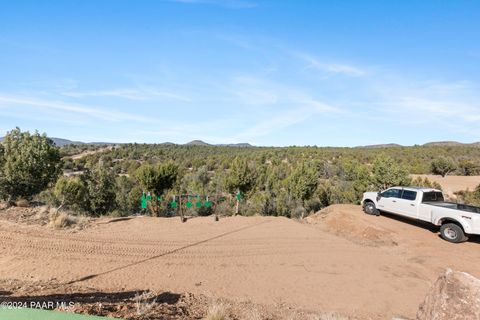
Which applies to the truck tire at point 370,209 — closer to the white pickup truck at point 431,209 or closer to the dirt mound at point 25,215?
Result: the white pickup truck at point 431,209

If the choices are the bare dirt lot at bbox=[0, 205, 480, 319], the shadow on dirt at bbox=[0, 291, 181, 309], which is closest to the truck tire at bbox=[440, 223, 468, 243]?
the bare dirt lot at bbox=[0, 205, 480, 319]

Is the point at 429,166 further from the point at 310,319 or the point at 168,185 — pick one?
the point at 310,319

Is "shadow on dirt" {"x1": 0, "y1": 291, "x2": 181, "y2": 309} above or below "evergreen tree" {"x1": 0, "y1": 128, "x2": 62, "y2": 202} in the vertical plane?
below

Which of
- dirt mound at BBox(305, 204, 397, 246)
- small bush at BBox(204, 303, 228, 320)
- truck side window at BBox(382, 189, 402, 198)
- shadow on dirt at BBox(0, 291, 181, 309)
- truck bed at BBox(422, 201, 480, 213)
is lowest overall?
shadow on dirt at BBox(0, 291, 181, 309)

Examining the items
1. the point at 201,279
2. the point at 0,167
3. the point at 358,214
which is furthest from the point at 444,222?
the point at 0,167

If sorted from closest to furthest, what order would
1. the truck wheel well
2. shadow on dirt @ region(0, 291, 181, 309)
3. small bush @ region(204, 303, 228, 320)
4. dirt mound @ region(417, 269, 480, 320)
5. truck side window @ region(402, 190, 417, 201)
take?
dirt mound @ region(417, 269, 480, 320) → small bush @ region(204, 303, 228, 320) → shadow on dirt @ region(0, 291, 181, 309) → the truck wheel well → truck side window @ region(402, 190, 417, 201)

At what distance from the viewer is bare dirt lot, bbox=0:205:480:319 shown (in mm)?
9359

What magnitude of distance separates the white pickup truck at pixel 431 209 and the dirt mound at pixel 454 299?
9.42 m

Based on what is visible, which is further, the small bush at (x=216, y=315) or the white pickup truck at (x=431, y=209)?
the white pickup truck at (x=431, y=209)

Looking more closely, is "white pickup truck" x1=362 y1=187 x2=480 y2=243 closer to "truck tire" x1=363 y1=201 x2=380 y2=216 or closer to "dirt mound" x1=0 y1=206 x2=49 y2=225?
"truck tire" x1=363 y1=201 x2=380 y2=216

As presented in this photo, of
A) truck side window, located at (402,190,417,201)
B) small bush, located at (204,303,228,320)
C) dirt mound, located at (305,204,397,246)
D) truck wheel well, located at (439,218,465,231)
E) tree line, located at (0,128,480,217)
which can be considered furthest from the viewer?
tree line, located at (0,128,480,217)

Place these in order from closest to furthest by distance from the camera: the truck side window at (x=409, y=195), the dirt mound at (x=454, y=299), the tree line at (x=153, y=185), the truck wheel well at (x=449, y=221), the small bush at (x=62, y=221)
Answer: the dirt mound at (x=454, y=299) → the truck wheel well at (x=449, y=221) → the small bush at (x=62, y=221) → the truck side window at (x=409, y=195) → the tree line at (x=153, y=185)

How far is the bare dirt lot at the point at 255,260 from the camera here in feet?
30.7

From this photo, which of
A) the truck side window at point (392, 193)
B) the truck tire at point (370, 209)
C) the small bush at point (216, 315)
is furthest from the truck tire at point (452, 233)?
the small bush at point (216, 315)
